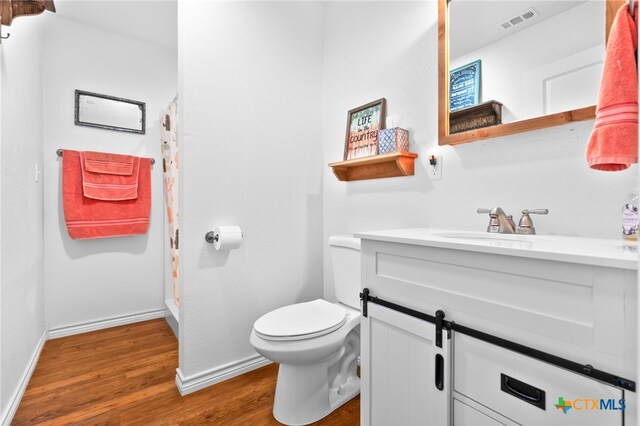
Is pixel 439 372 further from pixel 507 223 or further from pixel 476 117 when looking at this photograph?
pixel 476 117

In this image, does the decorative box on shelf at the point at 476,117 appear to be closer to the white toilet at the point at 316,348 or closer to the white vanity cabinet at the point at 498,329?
the white vanity cabinet at the point at 498,329

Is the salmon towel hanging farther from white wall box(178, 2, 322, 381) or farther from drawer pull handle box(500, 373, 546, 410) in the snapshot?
drawer pull handle box(500, 373, 546, 410)

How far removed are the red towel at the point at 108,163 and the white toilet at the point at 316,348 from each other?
1884 millimetres

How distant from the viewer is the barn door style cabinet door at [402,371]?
3.05 feet

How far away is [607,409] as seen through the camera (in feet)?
2.09

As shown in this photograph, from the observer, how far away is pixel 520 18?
47.1 inches

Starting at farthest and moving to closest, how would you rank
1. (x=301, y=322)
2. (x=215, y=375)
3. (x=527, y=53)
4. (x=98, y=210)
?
(x=98, y=210)
(x=215, y=375)
(x=301, y=322)
(x=527, y=53)

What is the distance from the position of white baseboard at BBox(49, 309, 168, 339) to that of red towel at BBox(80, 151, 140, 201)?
1.02 m

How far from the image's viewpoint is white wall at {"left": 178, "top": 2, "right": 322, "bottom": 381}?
1.65 metres

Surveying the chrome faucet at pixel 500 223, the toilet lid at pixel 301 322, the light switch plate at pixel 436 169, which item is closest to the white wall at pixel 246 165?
the toilet lid at pixel 301 322

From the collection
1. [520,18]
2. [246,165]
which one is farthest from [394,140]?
[246,165]

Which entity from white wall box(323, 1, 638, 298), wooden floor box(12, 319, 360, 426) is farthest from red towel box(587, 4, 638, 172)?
wooden floor box(12, 319, 360, 426)

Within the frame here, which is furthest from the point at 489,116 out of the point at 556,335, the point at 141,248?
the point at 141,248

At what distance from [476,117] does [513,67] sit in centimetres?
22
